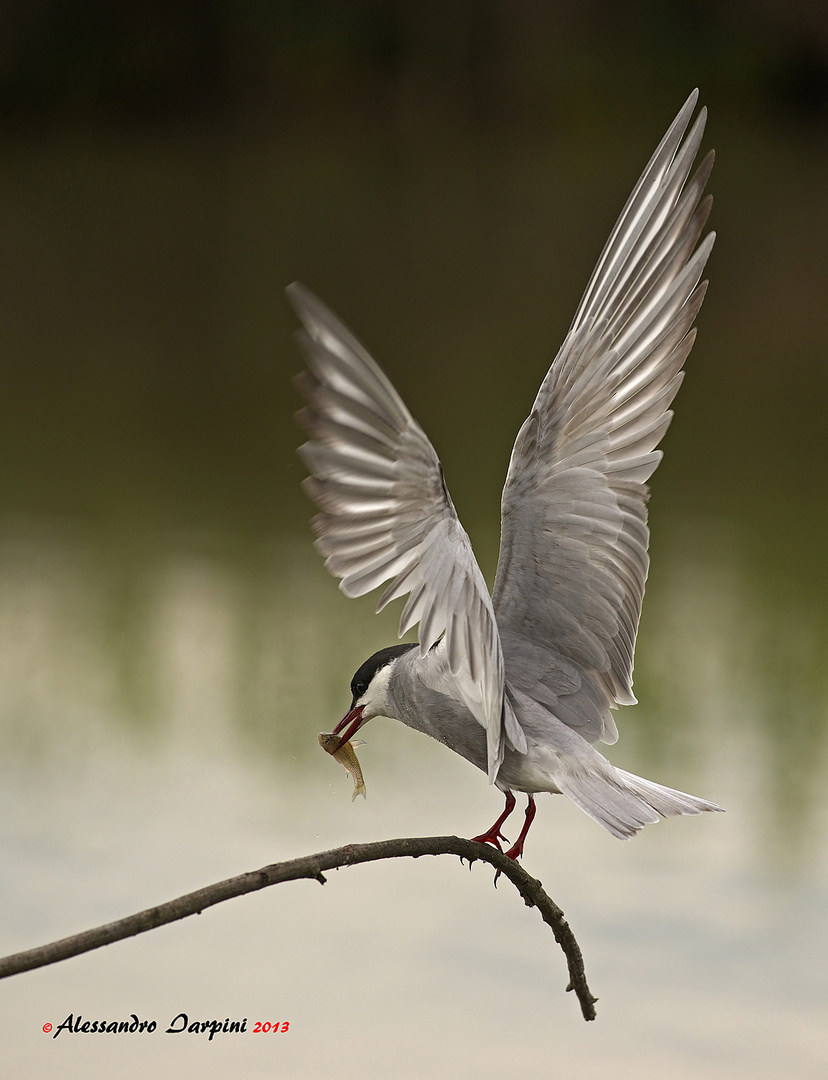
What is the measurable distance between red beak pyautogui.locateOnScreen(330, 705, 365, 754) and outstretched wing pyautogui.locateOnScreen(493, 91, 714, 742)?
0.16 meters

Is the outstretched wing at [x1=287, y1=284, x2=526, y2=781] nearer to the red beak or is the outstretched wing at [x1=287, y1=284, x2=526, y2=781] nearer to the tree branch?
the tree branch

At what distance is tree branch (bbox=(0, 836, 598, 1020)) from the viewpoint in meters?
0.88

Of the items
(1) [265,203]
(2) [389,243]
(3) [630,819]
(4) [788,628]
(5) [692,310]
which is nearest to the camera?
(3) [630,819]

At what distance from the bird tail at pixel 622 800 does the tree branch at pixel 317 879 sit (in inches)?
3.3

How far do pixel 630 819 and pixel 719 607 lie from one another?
Result: 2.18 m

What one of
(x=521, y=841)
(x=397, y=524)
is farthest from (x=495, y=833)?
(x=397, y=524)

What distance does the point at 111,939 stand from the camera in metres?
0.89

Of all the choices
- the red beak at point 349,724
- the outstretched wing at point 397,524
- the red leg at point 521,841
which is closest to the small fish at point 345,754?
the red beak at point 349,724

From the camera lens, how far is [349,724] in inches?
54.9

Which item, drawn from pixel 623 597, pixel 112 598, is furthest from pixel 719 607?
pixel 623 597

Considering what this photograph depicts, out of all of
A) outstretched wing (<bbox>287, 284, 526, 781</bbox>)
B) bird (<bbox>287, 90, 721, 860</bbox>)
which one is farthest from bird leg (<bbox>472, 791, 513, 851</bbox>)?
outstretched wing (<bbox>287, 284, 526, 781</bbox>)

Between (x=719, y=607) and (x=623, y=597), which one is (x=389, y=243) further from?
(x=623, y=597)

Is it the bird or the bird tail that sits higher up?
the bird

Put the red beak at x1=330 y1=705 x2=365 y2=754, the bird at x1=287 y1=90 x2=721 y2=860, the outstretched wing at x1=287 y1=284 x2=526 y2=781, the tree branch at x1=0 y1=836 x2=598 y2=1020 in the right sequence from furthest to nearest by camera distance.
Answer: the red beak at x1=330 y1=705 x2=365 y2=754 → the bird at x1=287 y1=90 x2=721 y2=860 → the outstretched wing at x1=287 y1=284 x2=526 y2=781 → the tree branch at x1=0 y1=836 x2=598 y2=1020
